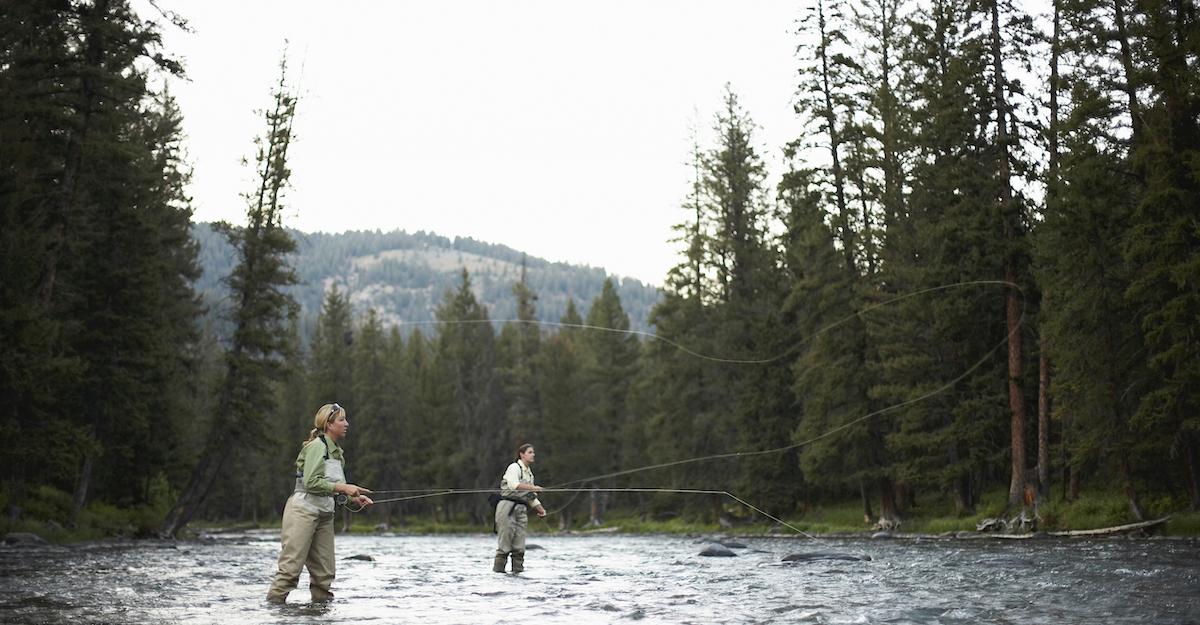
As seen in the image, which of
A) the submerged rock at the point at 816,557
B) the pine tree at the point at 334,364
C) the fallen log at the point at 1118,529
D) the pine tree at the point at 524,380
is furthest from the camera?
the pine tree at the point at 334,364

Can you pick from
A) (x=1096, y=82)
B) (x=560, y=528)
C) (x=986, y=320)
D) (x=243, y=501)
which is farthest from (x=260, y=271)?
(x=243, y=501)

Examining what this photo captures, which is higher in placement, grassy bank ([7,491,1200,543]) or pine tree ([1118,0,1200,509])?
pine tree ([1118,0,1200,509])

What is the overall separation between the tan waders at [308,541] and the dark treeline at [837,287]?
11.8m

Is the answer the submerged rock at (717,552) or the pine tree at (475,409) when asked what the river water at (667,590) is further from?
the pine tree at (475,409)

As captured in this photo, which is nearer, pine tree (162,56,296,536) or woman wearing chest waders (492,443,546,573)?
woman wearing chest waders (492,443,546,573)

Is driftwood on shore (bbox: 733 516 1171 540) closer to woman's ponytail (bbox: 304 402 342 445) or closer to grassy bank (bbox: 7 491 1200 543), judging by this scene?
grassy bank (bbox: 7 491 1200 543)

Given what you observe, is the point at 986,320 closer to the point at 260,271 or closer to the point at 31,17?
the point at 260,271

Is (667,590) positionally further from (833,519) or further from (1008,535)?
(833,519)

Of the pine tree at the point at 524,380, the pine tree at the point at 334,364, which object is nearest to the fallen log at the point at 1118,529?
the pine tree at the point at 524,380

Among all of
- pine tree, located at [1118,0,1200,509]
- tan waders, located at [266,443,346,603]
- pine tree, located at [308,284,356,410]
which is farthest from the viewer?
pine tree, located at [308,284,356,410]

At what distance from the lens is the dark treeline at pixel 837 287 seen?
25.5 m

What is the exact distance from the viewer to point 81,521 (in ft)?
110

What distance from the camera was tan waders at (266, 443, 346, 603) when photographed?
450 inches

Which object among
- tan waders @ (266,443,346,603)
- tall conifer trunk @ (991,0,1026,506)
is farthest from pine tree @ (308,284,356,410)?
tan waders @ (266,443,346,603)
